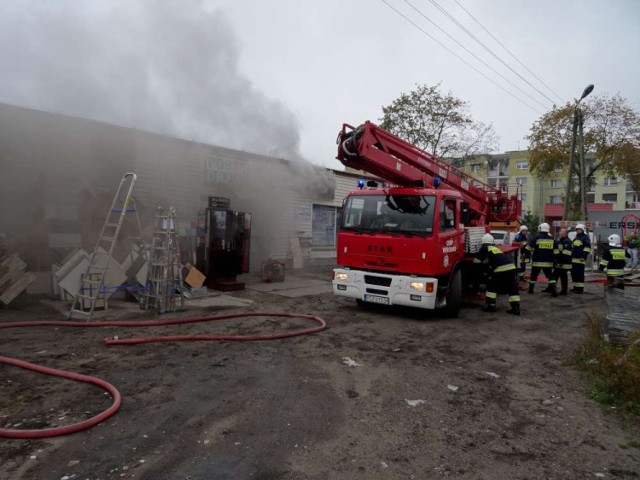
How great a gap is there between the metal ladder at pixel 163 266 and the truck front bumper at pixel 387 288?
290 cm

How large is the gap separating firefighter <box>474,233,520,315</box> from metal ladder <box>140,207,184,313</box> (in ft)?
19.1

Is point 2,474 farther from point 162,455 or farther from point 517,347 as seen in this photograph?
point 517,347

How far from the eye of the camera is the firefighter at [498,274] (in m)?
8.03

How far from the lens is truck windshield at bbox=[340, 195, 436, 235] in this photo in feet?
23.4

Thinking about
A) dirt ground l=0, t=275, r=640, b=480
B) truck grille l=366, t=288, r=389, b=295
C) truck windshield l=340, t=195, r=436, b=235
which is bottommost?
dirt ground l=0, t=275, r=640, b=480

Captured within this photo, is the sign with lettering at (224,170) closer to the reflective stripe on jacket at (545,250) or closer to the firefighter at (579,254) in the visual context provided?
the reflective stripe on jacket at (545,250)

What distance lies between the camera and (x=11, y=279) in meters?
6.99

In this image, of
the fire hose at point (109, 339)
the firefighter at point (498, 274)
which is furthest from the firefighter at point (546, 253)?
the fire hose at point (109, 339)

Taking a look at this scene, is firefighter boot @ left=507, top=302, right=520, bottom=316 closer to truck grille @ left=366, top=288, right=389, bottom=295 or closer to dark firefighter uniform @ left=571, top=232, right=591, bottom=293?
truck grille @ left=366, top=288, right=389, bottom=295

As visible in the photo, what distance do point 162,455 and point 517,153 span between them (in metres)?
64.4

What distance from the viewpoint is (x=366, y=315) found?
7742mm

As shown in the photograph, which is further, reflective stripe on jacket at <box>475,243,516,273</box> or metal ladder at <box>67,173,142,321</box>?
reflective stripe on jacket at <box>475,243,516,273</box>

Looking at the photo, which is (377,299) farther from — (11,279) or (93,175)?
(93,175)

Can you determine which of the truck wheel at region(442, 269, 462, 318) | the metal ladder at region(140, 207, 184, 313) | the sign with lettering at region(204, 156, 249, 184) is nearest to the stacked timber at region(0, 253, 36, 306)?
the metal ladder at region(140, 207, 184, 313)
